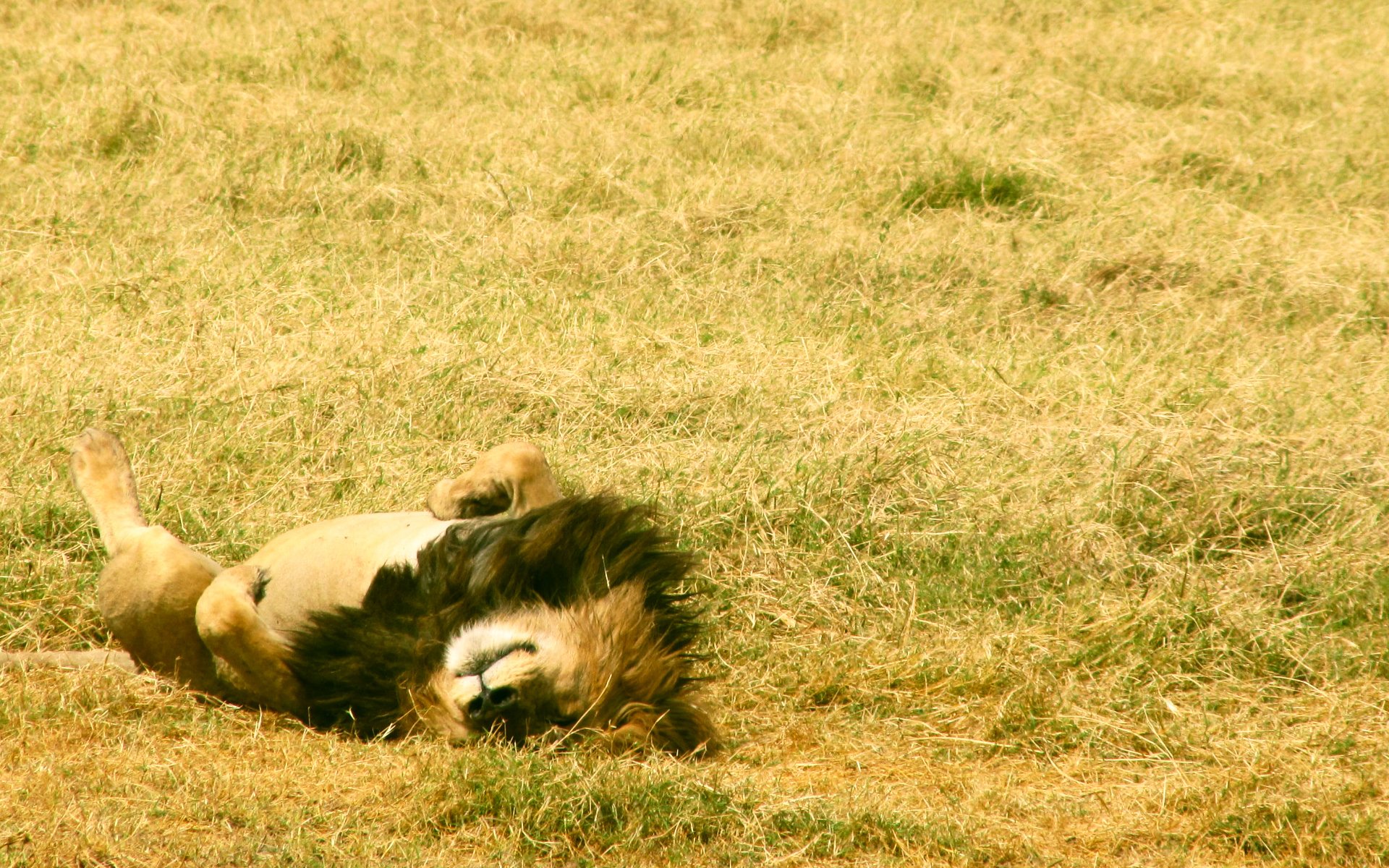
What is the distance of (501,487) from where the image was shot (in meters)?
4.07

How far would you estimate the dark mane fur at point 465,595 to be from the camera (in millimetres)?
3527

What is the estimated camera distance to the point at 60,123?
7.01m

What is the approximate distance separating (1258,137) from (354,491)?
518 cm

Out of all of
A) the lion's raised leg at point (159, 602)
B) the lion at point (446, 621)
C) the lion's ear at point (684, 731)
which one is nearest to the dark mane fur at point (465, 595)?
the lion at point (446, 621)

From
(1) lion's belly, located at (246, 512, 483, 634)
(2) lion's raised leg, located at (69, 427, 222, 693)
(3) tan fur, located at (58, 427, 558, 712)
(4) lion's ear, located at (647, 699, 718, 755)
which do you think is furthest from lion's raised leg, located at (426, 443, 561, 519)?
(4) lion's ear, located at (647, 699, 718, 755)

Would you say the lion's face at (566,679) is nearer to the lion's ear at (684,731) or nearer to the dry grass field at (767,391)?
the lion's ear at (684,731)

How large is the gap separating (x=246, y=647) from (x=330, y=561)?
367 mm

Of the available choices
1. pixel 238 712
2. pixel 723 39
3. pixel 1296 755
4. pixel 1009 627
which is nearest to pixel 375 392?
pixel 238 712

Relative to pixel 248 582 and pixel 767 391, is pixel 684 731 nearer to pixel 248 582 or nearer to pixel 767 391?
pixel 248 582

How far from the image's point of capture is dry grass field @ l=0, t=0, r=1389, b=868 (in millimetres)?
3289

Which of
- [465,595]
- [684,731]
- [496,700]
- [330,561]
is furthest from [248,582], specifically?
[684,731]

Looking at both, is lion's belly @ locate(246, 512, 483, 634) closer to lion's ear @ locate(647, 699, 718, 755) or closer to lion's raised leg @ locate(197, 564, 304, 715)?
lion's raised leg @ locate(197, 564, 304, 715)

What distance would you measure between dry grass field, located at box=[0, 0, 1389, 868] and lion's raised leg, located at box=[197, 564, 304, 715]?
78mm

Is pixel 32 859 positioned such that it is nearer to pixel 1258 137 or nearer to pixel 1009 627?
pixel 1009 627
